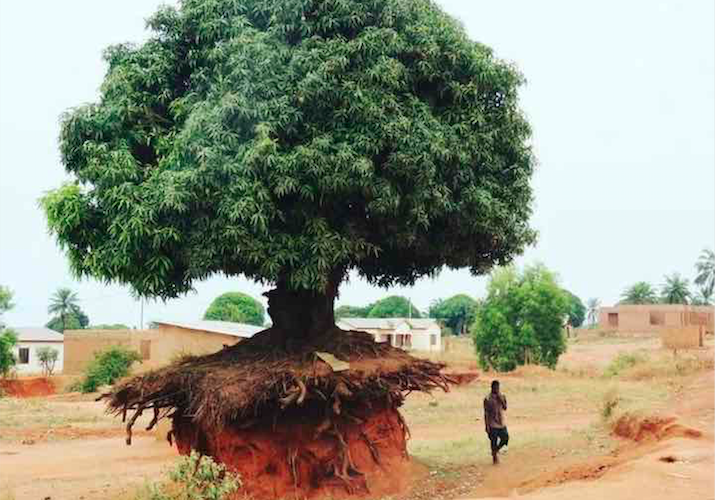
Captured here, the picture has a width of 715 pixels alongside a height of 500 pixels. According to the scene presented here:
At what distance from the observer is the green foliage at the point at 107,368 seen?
42.6 meters

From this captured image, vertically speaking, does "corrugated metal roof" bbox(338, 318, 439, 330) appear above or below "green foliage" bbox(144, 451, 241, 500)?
above

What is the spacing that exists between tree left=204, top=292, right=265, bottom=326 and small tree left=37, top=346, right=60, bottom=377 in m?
24.1

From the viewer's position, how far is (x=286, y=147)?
40.6 ft

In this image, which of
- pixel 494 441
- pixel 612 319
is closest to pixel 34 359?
pixel 494 441

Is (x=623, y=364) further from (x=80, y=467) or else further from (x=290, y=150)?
(x=290, y=150)

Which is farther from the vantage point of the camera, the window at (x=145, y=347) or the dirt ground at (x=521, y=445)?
the window at (x=145, y=347)

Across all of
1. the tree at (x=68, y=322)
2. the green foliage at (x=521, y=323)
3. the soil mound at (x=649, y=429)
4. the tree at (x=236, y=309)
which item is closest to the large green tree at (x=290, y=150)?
the soil mound at (x=649, y=429)

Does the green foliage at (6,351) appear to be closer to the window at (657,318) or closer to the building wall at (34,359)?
the building wall at (34,359)

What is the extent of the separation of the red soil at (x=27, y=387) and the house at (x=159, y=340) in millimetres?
3088

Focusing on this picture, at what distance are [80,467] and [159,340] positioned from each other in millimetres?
17305

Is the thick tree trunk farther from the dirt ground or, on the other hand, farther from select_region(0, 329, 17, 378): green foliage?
select_region(0, 329, 17, 378): green foliage

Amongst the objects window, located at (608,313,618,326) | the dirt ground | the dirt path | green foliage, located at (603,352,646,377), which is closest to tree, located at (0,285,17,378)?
the dirt ground

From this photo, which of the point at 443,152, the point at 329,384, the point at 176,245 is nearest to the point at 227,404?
the point at 329,384

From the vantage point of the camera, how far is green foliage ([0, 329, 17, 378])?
145 feet
